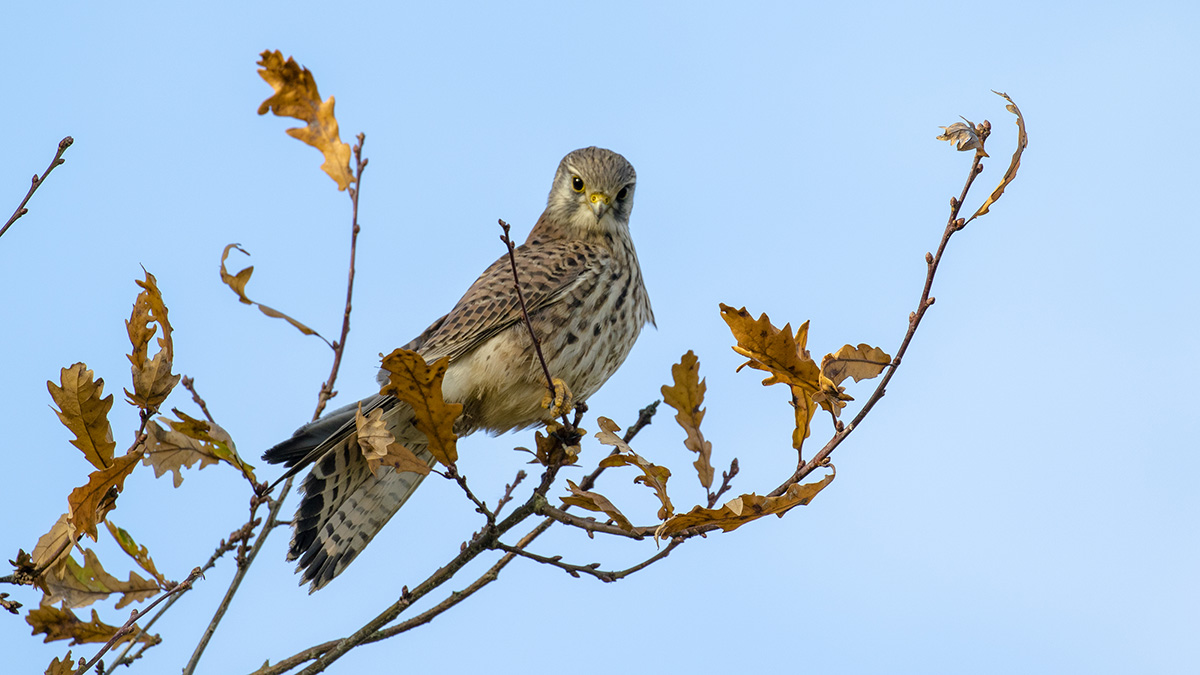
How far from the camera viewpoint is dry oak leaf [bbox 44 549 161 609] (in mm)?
2592

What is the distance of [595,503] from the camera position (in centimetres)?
233

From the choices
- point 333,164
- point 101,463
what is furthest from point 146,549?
point 333,164

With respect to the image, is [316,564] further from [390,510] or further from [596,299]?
[596,299]

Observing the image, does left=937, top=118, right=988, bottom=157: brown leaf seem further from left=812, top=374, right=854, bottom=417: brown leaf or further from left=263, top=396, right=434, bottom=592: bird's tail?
left=263, top=396, right=434, bottom=592: bird's tail

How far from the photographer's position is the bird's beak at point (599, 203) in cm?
407

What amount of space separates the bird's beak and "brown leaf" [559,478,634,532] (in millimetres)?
1884

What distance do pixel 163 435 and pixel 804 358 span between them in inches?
57.4

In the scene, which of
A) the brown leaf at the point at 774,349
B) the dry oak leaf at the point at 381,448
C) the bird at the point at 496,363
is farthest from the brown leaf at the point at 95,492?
the brown leaf at the point at 774,349

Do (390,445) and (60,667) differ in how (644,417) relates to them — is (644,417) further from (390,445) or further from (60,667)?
(60,667)

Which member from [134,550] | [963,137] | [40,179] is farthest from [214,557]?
[963,137]

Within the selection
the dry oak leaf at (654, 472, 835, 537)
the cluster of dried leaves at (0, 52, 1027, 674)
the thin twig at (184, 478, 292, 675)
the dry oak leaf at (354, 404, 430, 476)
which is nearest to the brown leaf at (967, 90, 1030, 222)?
the cluster of dried leaves at (0, 52, 1027, 674)

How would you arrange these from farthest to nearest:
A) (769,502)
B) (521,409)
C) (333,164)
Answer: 1. (521,409)
2. (333,164)
3. (769,502)

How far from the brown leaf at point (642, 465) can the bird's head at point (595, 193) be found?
1.77 metres

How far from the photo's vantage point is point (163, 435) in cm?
255
